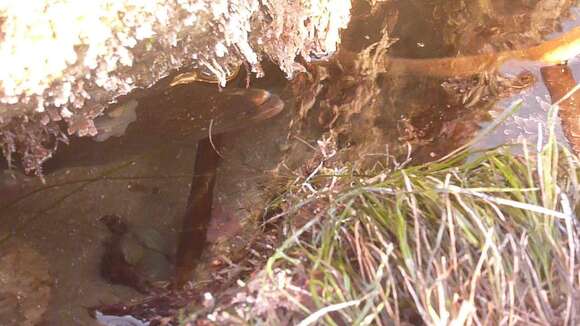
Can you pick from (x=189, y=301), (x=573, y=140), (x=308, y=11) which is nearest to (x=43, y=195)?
(x=189, y=301)

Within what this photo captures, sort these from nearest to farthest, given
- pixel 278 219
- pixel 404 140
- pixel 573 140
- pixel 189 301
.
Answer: pixel 189 301, pixel 278 219, pixel 573 140, pixel 404 140

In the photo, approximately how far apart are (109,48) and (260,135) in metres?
0.61

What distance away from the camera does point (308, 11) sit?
5.38ft

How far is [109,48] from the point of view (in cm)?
129

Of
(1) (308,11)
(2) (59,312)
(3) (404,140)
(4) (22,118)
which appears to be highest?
(1) (308,11)

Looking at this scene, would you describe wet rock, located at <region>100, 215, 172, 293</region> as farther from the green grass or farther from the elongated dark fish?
the green grass

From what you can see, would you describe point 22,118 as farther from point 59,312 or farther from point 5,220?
point 59,312

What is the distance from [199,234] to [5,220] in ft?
1.70

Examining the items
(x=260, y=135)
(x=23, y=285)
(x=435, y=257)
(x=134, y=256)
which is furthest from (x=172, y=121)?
(x=435, y=257)

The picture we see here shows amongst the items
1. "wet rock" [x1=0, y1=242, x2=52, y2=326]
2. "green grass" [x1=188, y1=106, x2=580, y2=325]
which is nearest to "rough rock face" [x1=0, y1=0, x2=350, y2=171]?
"wet rock" [x1=0, y1=242, x2=52, y2=326]

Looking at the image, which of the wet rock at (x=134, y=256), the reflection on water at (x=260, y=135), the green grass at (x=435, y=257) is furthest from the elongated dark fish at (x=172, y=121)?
the green grass at (x=435, y=257)

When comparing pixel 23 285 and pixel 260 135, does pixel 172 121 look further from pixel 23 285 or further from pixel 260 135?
pixel 23 285

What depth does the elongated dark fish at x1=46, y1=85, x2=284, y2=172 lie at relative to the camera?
160 centimetres

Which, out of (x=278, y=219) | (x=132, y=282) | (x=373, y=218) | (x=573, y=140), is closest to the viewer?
(x=373, y=218)
